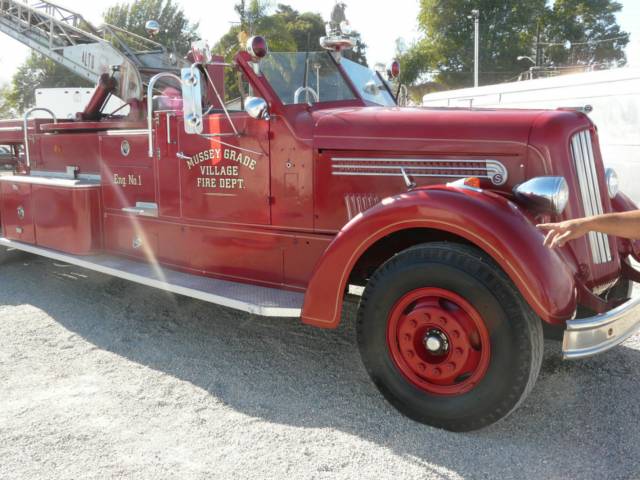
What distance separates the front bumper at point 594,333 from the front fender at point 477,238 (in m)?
0.08

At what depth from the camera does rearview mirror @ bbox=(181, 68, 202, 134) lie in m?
3.38

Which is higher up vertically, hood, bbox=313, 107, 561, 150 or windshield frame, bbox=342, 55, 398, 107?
windshield frame, bbox=342, 55, 398, 107

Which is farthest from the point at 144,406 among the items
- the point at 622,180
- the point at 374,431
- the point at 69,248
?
the point at 622,180

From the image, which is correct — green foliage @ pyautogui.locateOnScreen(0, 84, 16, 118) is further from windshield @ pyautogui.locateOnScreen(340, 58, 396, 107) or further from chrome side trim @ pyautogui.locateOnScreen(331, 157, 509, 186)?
chrome side trim @ pyautogui.locateOnScreen(331, 157, 509, 186)

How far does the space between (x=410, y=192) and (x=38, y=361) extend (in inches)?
102

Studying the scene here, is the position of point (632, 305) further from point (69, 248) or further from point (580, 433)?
point (69, 248)

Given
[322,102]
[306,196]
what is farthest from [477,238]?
[322,102]

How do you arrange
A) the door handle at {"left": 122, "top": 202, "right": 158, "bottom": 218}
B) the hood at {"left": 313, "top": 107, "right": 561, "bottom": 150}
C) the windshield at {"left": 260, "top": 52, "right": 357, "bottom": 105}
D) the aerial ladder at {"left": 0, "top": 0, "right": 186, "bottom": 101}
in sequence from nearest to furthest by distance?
the hood at {"left": 313, "top": 107, "right": 561, "bottom": 150}
the windshield at {"left": 260, "top": 52, "right": 357, "bottom": 105}
the door handle at {"left": 122, "top": 202, "right": 158, "bottom": 218}
the aerial ladder at {"left": 0, "top": 0, "right": 186, "bottom": 101}

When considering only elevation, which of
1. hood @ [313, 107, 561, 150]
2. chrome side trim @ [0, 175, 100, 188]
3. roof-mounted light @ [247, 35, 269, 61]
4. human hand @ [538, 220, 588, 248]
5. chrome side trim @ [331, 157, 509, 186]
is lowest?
human hand @ [538, 220, 588, 248]

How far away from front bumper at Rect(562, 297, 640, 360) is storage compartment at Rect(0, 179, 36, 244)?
4.43m

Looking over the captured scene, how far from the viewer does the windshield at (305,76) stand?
3719mm

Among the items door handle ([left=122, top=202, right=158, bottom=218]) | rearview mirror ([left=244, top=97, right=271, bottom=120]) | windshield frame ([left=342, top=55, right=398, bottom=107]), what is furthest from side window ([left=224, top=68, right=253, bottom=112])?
door handle ([left=122, top=202, right=158, bottom=218])

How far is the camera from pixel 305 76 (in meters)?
3.83

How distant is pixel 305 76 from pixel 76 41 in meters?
6.63
